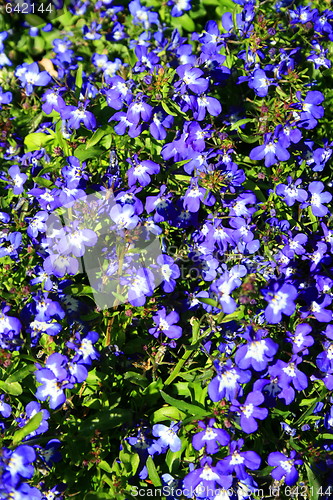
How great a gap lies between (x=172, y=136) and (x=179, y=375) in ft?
5.26

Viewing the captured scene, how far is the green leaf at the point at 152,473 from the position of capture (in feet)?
9.15

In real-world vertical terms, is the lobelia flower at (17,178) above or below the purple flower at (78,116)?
below

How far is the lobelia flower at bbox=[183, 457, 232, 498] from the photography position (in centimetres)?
260

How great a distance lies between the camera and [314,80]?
12.8 feet

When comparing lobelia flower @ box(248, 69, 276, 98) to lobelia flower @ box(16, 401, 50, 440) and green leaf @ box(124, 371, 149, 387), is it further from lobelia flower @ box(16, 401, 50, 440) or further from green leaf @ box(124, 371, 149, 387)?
lobelia flower @ box(16, 401, 50, 440)

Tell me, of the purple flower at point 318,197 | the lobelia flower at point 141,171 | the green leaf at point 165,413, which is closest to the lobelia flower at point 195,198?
A: the lobelia flower at point 141,171

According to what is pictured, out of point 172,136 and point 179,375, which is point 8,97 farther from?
point 179,375

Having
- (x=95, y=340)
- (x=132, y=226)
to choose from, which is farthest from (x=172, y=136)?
(x=95, y=340)

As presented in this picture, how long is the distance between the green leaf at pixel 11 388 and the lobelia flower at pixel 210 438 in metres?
1.05

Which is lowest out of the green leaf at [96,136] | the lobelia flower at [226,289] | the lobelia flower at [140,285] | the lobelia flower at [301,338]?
the lobelia flower at [301,338]

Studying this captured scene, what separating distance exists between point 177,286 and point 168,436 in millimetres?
963

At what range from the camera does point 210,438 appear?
2652mm

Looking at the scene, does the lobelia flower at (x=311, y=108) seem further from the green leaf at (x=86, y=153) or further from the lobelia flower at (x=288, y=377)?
the lobelia flower at (x=288, y=377)

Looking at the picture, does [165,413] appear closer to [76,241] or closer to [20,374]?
[20,374]
